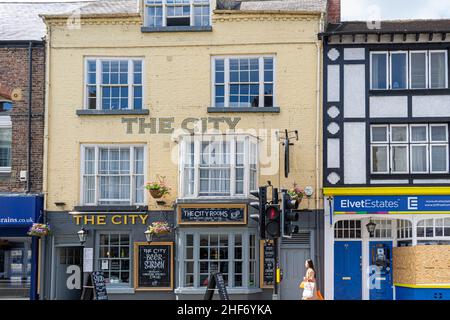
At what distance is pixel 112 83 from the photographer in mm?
22625

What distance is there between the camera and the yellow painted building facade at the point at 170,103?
865 inches

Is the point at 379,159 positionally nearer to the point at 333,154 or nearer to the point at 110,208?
the point at 333,154

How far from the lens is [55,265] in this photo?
22359mm

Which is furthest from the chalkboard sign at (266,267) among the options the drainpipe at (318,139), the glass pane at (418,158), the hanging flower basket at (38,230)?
the hanging flower basket at (38,230)

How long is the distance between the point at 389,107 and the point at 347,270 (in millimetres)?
5177

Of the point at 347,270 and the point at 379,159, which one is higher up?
the point at 379,159

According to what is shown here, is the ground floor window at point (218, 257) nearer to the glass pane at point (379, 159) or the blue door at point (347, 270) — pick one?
the blue door at point (347, 270)

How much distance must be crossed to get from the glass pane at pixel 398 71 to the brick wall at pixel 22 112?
11.0 metres

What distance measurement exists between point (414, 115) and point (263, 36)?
5218 mm

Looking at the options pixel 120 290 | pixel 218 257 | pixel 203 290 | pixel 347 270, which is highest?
pixel 218 257

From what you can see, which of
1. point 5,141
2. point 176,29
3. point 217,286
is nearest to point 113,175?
point 5,141

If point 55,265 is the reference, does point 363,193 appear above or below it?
above

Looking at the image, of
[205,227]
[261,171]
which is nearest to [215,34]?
[261,171]

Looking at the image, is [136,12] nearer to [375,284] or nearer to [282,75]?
[282,75]
